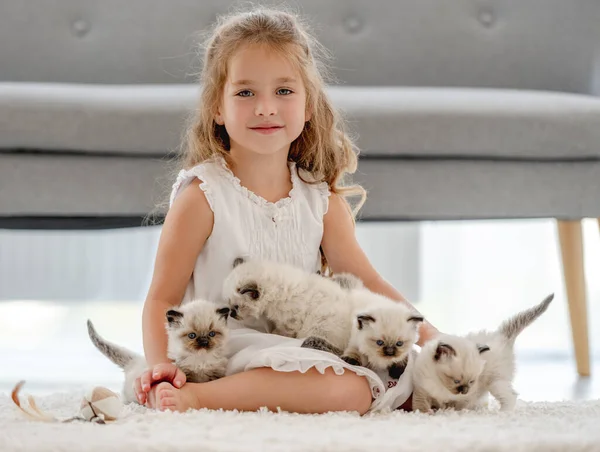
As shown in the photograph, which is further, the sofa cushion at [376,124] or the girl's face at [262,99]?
the sofa cushion at [376,124]

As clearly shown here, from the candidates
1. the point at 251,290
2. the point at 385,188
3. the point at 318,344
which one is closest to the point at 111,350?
the point at 251,290

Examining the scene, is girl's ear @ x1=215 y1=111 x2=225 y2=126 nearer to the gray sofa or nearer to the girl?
the girl

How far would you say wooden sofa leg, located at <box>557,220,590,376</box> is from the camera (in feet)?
7.16

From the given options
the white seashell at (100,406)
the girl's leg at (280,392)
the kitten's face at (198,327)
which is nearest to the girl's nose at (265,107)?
the kitten's face at (198,327)

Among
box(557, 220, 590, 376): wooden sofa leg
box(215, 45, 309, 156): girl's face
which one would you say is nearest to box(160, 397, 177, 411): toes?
box(215, 45, 309, 156): girl's face

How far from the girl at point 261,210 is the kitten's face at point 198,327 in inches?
1.9

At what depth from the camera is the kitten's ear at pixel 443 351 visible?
1.37 meters

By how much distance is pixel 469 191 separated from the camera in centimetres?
208

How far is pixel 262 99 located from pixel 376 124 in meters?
0.51

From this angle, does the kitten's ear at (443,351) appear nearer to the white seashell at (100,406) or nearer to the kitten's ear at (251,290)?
the kitten's ear at (251,290)

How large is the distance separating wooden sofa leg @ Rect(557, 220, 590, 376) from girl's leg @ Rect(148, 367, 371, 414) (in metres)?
1.01

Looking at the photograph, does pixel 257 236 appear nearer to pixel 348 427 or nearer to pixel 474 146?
pixel 348 427

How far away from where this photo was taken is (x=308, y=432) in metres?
1.16

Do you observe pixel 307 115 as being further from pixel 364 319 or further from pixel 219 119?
pixel 364 319
